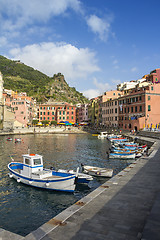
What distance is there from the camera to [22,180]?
1855 cm

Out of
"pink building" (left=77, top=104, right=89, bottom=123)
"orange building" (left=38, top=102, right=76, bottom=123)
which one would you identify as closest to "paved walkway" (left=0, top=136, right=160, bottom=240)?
"orange building" (left=38, top=102, right=76, bottom=123)

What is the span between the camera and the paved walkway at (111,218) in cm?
656

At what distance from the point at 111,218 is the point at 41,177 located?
1035 centimetres

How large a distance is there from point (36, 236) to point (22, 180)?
1255 cm

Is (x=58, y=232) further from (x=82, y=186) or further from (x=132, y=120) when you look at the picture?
(x=132, y=120)

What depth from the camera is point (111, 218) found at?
311 inches

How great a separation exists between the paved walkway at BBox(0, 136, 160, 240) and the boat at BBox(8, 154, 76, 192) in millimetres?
4527

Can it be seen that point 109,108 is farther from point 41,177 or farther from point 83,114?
point 41,177

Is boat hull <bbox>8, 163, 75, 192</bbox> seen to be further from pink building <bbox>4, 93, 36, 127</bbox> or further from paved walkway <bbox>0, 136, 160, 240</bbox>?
pink building <bbox>4, 93, 36, 127</bbox>

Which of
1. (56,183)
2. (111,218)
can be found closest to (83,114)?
(56,183)

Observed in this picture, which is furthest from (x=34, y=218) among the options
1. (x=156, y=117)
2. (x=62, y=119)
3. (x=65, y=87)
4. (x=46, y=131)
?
(x=65, y=87)

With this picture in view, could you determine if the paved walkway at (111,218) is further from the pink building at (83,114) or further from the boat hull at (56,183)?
the pink building at (83,114)

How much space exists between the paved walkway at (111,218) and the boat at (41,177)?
453 cm

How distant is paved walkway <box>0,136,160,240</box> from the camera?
6.56 metres
